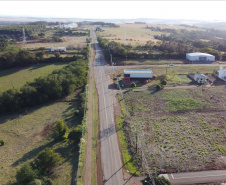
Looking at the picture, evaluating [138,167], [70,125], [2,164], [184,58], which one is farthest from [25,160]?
[184,58]

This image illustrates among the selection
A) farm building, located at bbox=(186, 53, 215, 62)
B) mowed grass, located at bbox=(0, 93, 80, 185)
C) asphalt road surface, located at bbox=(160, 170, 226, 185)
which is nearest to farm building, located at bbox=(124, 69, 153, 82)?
mowed grass, located at bbox=(0, 93, 80, 185)

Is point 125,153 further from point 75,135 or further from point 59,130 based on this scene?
point 59,130

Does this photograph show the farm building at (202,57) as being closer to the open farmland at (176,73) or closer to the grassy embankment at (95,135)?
the open farmland at (176,73)

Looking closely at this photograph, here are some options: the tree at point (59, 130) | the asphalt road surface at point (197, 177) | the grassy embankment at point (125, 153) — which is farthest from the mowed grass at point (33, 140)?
the asphalt road surface at point (197, 177)

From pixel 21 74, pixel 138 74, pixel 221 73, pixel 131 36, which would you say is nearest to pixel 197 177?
pixel 138 74

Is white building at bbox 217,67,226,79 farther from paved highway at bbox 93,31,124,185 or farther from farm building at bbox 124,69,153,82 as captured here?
paved highway at bbox 93,31,124,185
